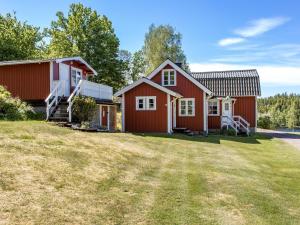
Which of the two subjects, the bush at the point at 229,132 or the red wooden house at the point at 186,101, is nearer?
the red wooden house at the point at 186,101

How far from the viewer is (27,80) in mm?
22656

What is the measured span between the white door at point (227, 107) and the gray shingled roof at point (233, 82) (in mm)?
2586

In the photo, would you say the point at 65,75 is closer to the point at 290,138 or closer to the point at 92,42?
the point at 290,138

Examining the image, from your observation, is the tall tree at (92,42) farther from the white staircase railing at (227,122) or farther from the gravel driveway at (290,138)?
the gravel driveway at (290,138)

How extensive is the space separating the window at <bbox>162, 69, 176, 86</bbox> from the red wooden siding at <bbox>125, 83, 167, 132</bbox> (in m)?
4.19

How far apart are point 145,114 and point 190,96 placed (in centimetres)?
466

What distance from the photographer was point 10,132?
12.1 m

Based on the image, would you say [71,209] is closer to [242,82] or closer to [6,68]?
[6,68]

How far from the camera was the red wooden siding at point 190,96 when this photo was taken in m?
26.3

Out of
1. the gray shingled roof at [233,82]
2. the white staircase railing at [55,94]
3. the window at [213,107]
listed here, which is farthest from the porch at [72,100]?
the gray shingled roof at [233,82]

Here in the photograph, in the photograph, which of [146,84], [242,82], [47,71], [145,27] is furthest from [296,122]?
[47,71]

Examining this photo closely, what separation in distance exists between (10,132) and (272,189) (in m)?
8.59

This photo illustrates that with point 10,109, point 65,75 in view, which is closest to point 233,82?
point 65,75

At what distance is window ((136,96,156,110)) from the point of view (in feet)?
77.0
